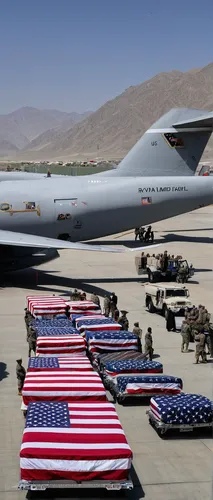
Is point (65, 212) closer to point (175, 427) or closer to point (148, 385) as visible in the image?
point (148, 385)

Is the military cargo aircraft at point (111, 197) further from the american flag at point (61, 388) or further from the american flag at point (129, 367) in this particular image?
the american flag at point (61, 388)

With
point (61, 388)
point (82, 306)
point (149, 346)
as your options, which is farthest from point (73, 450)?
point (82, 306)

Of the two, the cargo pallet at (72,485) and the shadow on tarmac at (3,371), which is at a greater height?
the cargo pallet at (72,485)

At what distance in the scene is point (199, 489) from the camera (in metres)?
12.6

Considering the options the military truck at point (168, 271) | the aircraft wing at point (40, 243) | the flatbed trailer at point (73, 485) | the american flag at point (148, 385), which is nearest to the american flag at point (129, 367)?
the american flag at point (148, 385)

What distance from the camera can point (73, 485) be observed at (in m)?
12.0

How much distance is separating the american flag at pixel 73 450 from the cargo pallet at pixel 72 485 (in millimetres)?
67

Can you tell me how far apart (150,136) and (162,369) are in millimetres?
24257

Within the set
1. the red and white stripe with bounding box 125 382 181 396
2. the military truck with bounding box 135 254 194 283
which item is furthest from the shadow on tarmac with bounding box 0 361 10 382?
the military truck with bounding box 135 254 194 283

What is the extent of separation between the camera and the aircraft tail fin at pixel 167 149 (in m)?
40.8

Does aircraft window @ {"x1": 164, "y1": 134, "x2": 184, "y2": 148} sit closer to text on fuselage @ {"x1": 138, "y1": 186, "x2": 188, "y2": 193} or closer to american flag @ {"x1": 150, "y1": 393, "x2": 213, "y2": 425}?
text on fuselage @ {"x1": 138, "y1": 186, "x2": 188, "y2": 193}

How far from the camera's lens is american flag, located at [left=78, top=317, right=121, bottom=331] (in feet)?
71.1

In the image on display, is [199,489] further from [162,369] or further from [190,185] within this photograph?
[190,185]

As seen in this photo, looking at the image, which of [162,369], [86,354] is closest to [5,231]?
[86,354]
